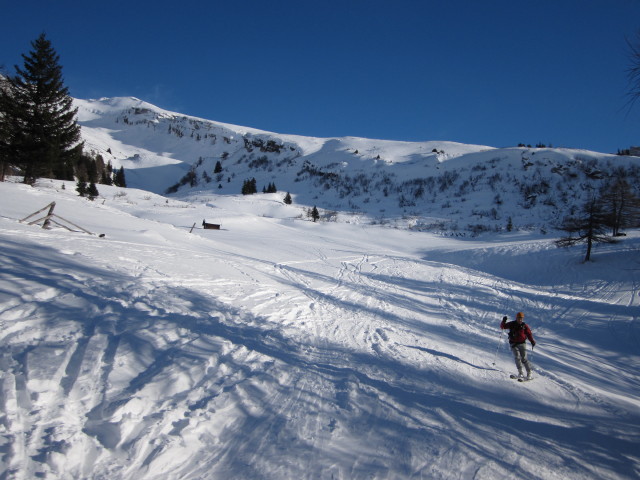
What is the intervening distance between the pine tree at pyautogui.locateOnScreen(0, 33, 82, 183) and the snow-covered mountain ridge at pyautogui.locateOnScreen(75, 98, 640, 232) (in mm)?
41055

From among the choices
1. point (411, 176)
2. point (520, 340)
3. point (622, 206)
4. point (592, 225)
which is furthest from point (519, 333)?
point (411, 176)

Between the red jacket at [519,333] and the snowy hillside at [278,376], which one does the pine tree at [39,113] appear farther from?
the red jacket at [519,333]

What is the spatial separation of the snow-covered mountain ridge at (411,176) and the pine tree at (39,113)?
41055 millimetres

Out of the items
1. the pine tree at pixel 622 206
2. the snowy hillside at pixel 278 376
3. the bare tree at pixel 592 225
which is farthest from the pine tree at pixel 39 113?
the pine tree at pixel 622 206

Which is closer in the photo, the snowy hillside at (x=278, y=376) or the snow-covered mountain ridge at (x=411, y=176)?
the snowy hillside at (x=278, y=376)

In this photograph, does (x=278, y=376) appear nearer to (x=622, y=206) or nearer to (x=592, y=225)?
(x=592, y=225)

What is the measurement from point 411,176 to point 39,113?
232 feet

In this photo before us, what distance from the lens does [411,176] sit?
246ft

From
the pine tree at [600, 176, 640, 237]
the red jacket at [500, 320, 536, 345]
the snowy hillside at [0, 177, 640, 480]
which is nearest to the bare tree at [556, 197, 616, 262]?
the pine tree at [600, 176, 640, 237]

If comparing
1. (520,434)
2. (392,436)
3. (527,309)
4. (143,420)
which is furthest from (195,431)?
(527,309)

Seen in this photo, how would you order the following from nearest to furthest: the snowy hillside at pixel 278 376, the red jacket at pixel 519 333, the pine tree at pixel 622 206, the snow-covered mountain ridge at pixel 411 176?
the snowy hillside at pixel 278 376 < the red jacket at pixel 519 333 < the pine tree at pixel 622 206 < the snow-covered mountain ridge at pixel 411 176

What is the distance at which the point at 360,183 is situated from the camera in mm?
75438

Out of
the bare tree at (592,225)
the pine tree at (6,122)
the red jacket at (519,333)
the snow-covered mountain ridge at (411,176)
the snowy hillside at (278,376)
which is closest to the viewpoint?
the snowy hillside at (278,376)

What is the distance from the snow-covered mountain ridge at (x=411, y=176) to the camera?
161 feet
